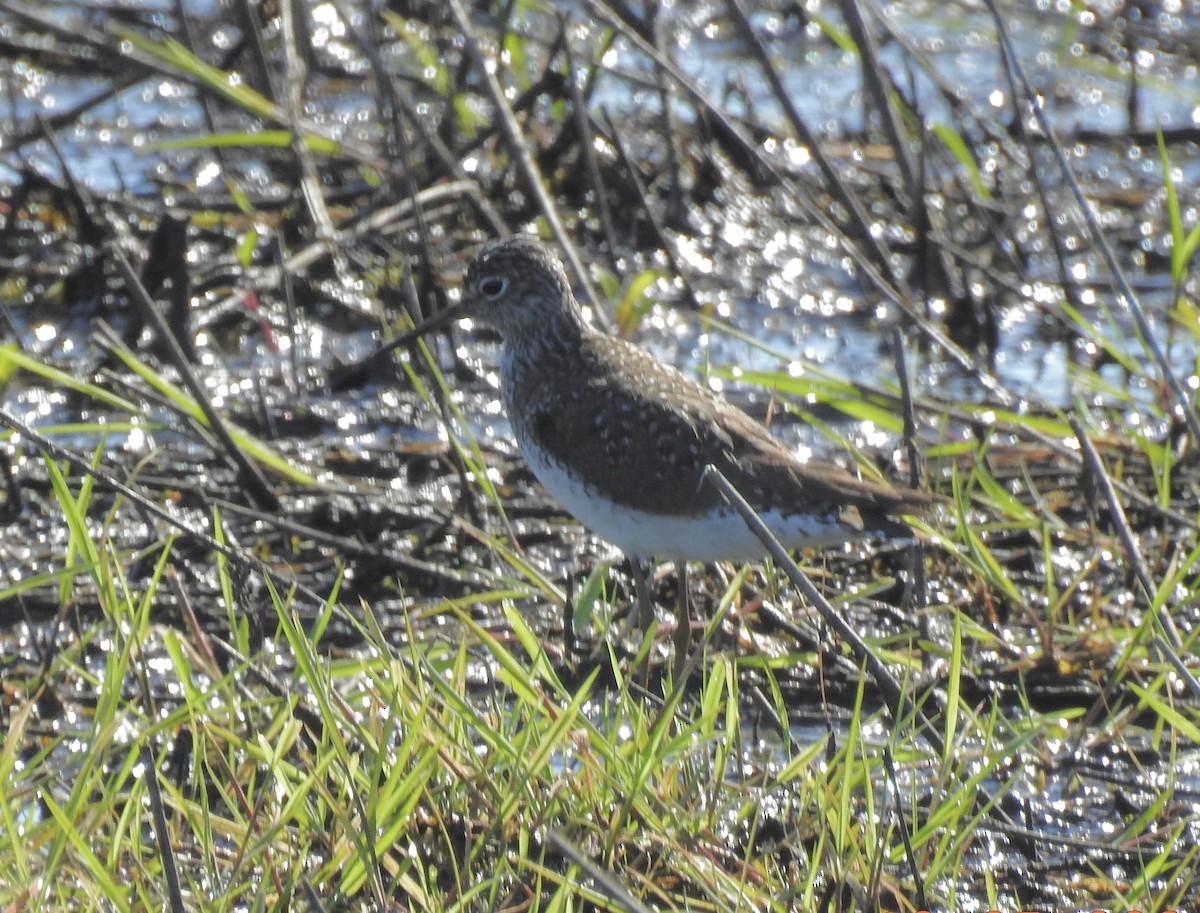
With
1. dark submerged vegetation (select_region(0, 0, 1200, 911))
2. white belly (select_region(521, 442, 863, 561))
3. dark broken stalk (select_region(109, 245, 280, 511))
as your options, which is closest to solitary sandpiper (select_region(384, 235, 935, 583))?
white belly (select_region(521, 442, 863, 561))

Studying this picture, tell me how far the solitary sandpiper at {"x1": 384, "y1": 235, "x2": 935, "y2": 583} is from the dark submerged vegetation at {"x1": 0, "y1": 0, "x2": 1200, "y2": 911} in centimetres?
28

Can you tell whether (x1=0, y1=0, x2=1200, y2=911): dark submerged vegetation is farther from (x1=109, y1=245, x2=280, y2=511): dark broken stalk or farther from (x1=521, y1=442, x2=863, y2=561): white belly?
(x1=521, y1=442, x2=863, y2=561): white belly

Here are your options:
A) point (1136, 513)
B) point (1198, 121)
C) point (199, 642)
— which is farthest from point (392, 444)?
point (1198, 121)

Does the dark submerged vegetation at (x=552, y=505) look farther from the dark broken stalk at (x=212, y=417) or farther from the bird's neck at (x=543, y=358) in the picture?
the bird's neck at (x=543, y=358)

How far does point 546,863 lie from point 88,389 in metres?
2.48

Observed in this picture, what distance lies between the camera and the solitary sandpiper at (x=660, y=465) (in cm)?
494

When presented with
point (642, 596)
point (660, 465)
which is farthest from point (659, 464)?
point (642, 596)

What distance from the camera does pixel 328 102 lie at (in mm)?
9797

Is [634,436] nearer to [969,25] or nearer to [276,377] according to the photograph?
[276,377]

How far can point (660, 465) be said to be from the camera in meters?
5.17

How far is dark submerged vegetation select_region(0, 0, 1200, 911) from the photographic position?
3.72m

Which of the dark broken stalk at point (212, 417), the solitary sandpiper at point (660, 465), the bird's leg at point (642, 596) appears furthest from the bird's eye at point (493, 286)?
the bird's leg at point (642, 596)

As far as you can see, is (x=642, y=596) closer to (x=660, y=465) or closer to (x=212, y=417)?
(x=660, y=465)

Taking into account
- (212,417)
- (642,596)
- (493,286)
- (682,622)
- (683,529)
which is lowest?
(682,622)
